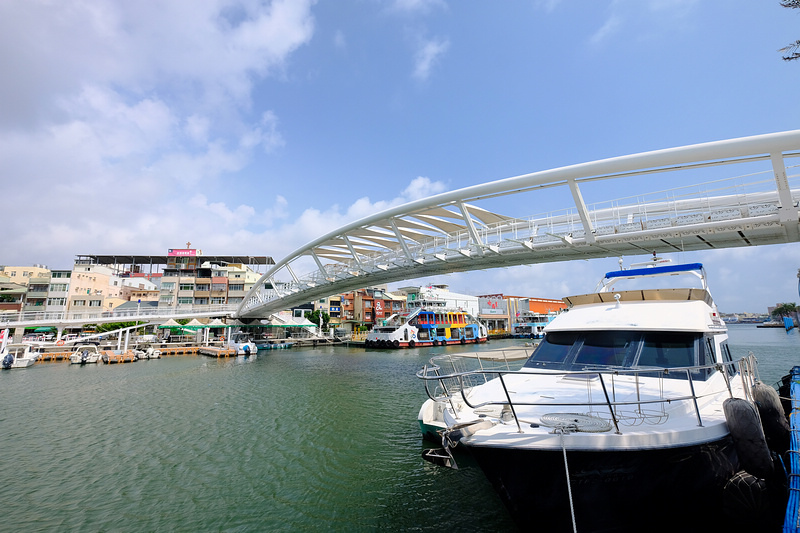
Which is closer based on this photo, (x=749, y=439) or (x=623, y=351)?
(x=749, y=439)

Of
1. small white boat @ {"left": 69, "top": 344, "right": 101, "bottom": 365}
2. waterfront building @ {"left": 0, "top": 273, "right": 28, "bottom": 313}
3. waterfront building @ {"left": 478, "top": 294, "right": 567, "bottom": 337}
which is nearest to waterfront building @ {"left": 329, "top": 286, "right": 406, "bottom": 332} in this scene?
waterfront building @ {"left": 478, "top": 294, "right": 567, "bottom": 337}

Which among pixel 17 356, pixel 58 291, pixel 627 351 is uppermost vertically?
pixel 58 291

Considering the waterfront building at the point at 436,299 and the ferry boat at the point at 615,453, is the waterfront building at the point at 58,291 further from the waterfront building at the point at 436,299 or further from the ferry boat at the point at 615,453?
the ferry boat at the point at 615,453

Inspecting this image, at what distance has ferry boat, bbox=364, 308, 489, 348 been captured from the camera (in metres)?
53.2

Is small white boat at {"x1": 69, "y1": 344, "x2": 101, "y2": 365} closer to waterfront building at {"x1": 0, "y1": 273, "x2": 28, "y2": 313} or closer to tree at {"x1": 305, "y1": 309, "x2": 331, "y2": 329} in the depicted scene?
waterfront building at {"x1": 0, "y1": 273, "x2": 28, "y2": 313}

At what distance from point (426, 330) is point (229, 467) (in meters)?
49.9

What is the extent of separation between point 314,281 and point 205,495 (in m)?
29.5

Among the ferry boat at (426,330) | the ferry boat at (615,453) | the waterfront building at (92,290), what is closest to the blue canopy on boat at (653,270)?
the ferry boat at (615,453)

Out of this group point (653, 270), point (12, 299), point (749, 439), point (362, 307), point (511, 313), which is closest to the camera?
point (749, 439)

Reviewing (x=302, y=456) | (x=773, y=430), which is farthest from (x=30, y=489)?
(x=773, y=430)

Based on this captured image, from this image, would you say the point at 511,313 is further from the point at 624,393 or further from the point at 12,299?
the point at 12,299

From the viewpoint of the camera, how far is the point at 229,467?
8.95 meters

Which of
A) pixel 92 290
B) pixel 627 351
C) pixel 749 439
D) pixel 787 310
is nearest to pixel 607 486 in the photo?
pixel 749 439

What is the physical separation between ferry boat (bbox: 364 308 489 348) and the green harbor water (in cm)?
3503
